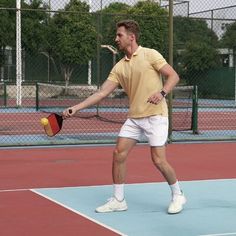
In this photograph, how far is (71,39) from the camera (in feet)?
93.0

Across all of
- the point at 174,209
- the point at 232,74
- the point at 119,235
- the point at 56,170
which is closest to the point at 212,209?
the point at 174,209

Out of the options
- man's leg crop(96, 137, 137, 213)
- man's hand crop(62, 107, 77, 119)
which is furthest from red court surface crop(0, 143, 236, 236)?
man's hand crop(62, 107, 77, 119)

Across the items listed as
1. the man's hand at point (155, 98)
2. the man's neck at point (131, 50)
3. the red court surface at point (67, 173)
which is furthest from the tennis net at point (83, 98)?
the man's hand at point (155, 98)

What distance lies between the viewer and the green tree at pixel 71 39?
89.4 feet

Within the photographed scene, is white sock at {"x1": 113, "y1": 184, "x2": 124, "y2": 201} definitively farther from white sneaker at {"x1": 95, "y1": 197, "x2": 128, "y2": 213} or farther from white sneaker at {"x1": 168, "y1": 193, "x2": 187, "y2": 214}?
white sneaker at {"x1": 168, "y1": 193, "x2": 187, "y2": 214}

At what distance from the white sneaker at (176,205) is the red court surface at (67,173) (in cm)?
90

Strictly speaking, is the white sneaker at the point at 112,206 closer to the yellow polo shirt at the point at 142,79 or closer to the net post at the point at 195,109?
the yellow polo shirt at the point at 142,79

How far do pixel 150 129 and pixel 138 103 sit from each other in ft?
0.98

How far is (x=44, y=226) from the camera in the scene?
582cm

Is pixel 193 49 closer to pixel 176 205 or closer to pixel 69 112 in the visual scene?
pixel 176 205

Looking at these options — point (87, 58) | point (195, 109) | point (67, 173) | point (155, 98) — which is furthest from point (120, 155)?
point (87, 58)

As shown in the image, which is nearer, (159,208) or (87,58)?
(159,208)

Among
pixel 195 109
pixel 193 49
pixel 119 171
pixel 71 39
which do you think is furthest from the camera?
pixel 193 49

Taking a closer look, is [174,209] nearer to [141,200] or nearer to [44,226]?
[141,200]
